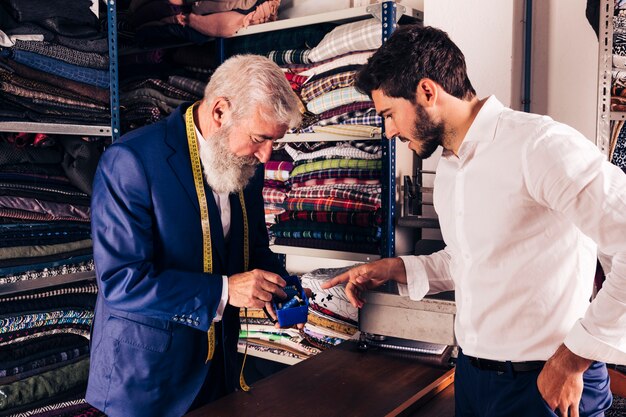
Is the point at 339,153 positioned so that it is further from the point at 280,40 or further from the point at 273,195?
the point at 280,40

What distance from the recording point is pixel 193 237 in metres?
1.72

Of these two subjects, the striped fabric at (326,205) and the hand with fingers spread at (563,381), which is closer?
the hand with fingers spread at (563,381)

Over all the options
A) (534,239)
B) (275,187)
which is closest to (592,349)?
(534,239)

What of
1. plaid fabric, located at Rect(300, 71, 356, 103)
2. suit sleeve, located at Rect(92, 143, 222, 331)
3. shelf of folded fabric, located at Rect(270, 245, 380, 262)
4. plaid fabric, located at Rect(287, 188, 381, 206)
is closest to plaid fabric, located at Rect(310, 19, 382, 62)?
plaid fabric, located at Rect(300, 71, 356, 103)

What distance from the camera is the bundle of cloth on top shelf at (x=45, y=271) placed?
88.4 inches

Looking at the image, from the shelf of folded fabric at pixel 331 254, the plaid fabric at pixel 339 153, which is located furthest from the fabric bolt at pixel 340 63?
the shelf of folded fabric at pixel 331 254

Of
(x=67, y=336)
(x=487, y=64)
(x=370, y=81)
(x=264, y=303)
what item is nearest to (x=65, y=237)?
(x=67, y=336)

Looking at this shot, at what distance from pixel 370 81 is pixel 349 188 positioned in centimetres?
105

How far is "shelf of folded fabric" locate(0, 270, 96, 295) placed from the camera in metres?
2.18

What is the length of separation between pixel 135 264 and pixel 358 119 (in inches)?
50.1

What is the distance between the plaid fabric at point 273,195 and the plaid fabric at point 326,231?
0.54ft

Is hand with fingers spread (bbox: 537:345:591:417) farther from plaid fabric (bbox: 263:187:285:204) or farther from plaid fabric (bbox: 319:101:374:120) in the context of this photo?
plaid fabric (bbox: 263:187:285:204)

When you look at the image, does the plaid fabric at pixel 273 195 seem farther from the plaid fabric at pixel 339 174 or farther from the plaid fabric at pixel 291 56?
the plaid fabric at pixel 291 56

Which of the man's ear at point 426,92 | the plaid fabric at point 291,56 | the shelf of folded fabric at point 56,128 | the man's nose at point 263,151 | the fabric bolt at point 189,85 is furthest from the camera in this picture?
the fabric bolt at point 189,85
